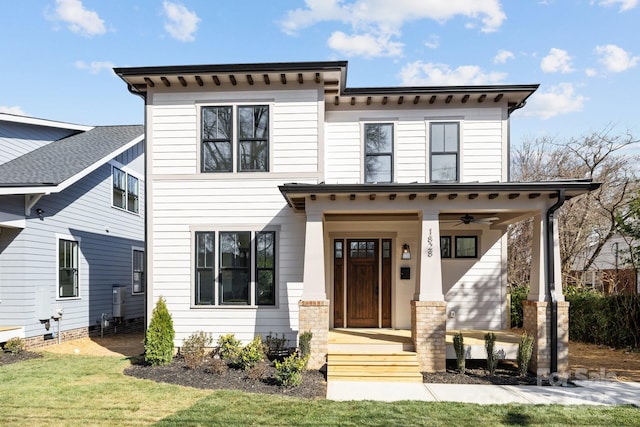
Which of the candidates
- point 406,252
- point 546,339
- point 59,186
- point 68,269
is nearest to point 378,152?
point 406,252

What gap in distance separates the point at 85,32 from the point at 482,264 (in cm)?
1548

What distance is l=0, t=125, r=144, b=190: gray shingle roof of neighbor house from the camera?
35.9 feet

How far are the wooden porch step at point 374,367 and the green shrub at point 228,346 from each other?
2.08 m

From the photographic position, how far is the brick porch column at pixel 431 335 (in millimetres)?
8406

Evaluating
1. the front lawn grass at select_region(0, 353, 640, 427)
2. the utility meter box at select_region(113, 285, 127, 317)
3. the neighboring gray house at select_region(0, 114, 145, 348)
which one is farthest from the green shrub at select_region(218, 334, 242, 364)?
the utility meter box at select_region(113, 285, 127, 317)

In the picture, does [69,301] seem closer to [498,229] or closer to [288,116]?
[288,116]

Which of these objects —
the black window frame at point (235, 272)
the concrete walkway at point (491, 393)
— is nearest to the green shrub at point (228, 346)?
the black window frame at point (235, 272)

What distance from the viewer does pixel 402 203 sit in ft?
28.7

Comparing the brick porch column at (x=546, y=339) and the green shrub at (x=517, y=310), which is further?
the green shrub at (x=517, y=310)

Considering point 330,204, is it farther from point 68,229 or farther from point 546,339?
point 68,229

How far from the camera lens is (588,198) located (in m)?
17.1

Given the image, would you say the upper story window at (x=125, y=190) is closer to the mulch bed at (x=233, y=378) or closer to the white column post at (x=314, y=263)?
the mulch bed at (x=233, y=378)

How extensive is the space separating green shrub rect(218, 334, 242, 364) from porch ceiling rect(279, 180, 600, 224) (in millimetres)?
3313

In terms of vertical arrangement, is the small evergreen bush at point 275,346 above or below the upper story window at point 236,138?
below
